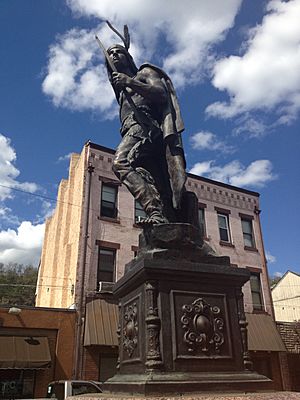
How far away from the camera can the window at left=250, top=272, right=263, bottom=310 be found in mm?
21862

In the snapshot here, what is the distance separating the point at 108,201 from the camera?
19891mm

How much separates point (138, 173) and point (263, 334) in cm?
1810

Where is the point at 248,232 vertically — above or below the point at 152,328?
above

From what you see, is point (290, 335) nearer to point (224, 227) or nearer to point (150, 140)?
point (224, 227)

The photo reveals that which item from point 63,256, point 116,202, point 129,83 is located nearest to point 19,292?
point 63,256

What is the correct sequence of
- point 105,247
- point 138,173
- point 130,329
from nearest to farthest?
1. point 130,329
2. point 138,173
3. point 105,247

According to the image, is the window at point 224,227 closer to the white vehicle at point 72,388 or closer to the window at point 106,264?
the window at point 106,264

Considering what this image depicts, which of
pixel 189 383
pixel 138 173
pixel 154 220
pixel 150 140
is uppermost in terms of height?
pixel 150 140

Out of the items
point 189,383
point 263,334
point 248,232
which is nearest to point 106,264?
point 263,334

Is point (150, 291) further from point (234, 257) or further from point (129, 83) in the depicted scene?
point (234, 257)

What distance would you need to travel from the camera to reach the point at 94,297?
17391 millimetres

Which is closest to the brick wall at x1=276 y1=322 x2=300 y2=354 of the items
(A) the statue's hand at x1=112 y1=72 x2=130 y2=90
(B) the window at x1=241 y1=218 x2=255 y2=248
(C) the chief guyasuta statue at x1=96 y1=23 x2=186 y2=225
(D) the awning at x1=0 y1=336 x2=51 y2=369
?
(B) the window at x1=241 y1=218 x2=255 y2=248

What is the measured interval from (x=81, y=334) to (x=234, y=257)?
402 inches

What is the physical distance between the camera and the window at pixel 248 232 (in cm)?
2388
